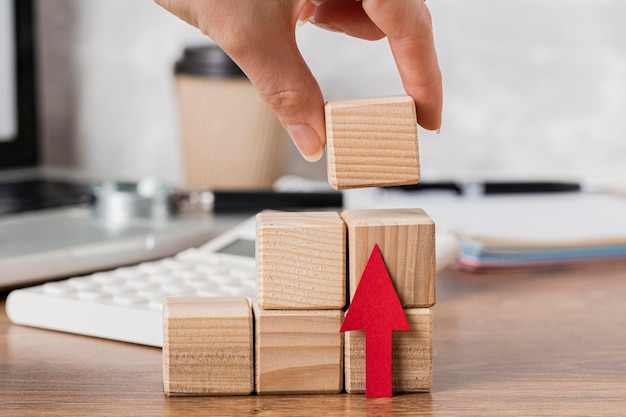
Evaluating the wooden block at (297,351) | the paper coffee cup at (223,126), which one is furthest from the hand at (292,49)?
the paper coffee cup at (223,126)

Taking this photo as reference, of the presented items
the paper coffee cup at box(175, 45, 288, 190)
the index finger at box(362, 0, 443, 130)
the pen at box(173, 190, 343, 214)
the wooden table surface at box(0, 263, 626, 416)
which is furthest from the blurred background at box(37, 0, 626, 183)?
the index finger at box(362, 0, 443, 130)

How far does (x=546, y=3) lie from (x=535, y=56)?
92 millimetres

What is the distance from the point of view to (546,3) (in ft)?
4.83

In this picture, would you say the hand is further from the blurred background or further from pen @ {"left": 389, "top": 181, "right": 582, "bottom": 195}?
the blurred background

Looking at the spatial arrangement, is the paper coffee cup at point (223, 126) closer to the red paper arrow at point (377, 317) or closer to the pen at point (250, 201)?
the pen at point (250, 201)

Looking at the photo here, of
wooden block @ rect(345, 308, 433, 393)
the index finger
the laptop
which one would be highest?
the index finger

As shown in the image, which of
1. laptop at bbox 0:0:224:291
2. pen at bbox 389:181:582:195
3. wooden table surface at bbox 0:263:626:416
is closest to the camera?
wooden table surface at bbox 0:263:626:416

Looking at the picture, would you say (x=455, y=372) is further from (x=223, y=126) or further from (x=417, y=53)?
(x=223, y=126)

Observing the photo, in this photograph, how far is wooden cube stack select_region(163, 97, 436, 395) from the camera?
0.53 m

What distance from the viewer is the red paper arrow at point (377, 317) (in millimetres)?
534

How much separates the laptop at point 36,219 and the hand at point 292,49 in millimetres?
337

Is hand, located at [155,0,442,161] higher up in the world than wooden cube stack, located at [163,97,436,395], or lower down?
higher up

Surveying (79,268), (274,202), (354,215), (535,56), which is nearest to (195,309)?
(354,215)

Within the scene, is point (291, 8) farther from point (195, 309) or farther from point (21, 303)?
point (21, 303)
